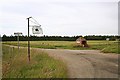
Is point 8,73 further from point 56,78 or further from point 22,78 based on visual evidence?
point 56,78

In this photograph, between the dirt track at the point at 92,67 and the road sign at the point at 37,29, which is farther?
the road sign at the point at 37,29

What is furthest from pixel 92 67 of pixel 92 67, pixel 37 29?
pixel 37 29

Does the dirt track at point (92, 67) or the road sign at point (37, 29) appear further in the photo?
the road sign at point (37, 29)

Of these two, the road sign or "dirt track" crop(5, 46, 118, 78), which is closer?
"dirt track" crop(5, 46, 118, 78)

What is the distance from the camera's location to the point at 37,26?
70.0 feet

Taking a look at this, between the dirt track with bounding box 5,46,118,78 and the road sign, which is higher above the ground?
the road sign

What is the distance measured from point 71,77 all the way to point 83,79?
2.48 feet

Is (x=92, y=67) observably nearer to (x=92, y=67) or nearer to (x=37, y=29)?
(x=92, y=67)

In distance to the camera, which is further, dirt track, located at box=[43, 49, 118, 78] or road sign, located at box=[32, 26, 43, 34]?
road sign, located at box=[32, 26, 43, 34]

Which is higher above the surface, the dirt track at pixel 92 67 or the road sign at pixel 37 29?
the road sign at pixel 37 29

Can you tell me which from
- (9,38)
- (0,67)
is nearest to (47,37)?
(9,38)

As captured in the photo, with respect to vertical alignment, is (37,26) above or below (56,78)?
above

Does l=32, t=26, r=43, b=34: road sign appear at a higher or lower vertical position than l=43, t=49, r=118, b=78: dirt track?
higher

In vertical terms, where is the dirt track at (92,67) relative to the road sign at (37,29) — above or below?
below
